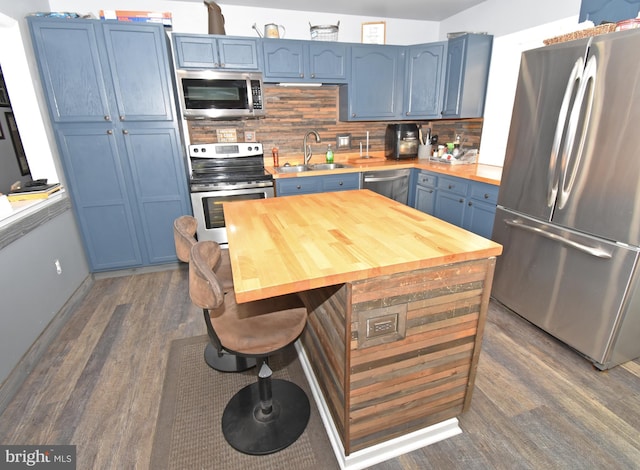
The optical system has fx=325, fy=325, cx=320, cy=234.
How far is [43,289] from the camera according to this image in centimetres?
225

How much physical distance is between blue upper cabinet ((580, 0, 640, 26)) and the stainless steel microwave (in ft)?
8.68

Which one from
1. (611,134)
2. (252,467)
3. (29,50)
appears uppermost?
(29,50)

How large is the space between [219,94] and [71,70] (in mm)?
1143

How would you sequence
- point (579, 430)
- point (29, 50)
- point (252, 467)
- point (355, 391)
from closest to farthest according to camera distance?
point (355, 391), point (252, 467), point (579, 430), point (29, 50)

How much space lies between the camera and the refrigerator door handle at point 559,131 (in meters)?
1.75

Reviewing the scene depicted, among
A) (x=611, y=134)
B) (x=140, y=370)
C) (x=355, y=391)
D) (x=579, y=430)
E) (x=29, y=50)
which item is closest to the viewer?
(x=355, y=391)

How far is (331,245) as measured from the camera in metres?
1.29

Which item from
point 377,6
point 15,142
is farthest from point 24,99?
point 377,6

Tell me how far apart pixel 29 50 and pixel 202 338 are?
2576mm

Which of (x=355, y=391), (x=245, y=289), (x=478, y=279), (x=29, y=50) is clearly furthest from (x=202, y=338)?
(x=29, y=50)

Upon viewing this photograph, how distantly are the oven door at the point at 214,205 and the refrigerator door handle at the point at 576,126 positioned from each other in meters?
2.35

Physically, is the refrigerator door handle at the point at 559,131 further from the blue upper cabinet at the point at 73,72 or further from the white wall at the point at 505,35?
the blue upper cabinet at the point at 73,72

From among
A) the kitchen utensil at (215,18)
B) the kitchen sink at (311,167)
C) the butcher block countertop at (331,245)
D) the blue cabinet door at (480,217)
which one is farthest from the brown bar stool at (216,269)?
the kitchen utensil at (215,18)

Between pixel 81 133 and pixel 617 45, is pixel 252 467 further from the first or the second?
pixel 81 133
